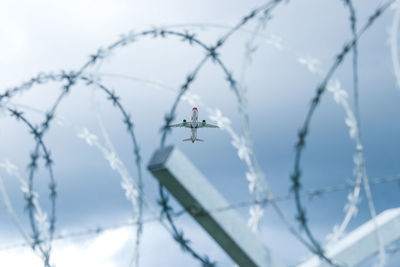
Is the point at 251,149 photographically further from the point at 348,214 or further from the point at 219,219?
the point at 348,214

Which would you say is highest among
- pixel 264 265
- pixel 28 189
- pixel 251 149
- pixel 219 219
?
pixel 28 189

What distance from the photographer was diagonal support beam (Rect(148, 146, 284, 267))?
703 centimetres

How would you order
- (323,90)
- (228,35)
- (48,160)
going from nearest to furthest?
(323,90), (228,35), (48,160)

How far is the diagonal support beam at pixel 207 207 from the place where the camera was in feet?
23.1

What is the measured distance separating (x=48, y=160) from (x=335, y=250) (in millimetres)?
5373

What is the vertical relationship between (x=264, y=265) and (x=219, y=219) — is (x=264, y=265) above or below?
below

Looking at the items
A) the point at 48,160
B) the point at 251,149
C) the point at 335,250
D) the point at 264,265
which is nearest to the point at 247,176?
the point at 251,149

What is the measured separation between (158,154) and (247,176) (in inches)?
47.2

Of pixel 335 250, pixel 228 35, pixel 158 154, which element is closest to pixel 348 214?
pixel 335 250

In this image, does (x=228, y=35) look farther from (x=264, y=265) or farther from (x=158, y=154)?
(x=264, y=265)

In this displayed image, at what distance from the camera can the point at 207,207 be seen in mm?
7203

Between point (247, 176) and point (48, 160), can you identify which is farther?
point (48, 160)

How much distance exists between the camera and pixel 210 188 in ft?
24.0

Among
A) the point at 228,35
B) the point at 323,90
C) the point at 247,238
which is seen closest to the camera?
the point at 323,90
